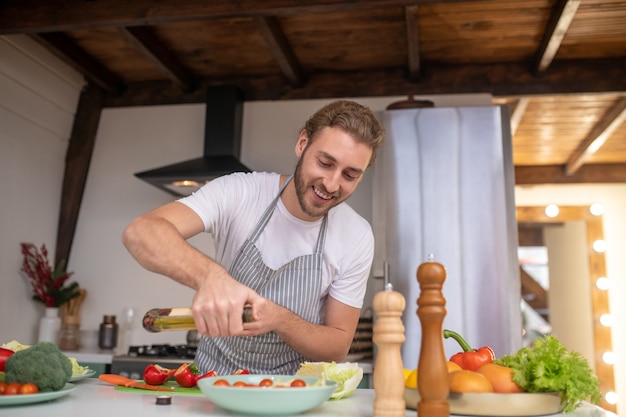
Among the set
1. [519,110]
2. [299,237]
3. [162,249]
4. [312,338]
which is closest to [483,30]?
[519,110]

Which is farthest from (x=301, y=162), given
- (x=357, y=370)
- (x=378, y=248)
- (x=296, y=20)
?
(x=296, y=20)

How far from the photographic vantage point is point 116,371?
10.4 feet

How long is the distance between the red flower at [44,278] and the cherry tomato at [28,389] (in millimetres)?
2791

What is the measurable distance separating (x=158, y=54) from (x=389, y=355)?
313cm

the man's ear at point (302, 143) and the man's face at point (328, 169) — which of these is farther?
the man's ear at point (302, 143)

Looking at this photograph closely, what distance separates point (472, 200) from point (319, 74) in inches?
56.8

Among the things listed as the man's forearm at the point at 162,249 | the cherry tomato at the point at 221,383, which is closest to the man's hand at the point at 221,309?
the cherry tomato at the point at 221,383

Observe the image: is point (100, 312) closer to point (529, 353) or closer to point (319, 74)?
point (319, 74)

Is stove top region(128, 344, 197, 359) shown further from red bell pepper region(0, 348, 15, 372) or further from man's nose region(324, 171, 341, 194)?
red bell pepper region(0, 348, 15, 372)

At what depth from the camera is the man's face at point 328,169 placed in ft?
5.36

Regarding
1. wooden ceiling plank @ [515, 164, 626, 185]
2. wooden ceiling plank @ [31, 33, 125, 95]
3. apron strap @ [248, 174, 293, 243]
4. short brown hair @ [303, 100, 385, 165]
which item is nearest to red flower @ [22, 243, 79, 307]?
wooden ceiling plank @ [31, 33, 125, 95]

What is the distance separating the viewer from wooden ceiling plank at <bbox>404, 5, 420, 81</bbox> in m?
2.99

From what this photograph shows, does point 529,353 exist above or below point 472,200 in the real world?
below

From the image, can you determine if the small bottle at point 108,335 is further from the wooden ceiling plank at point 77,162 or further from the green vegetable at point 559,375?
the green vegetable at point 559,375
